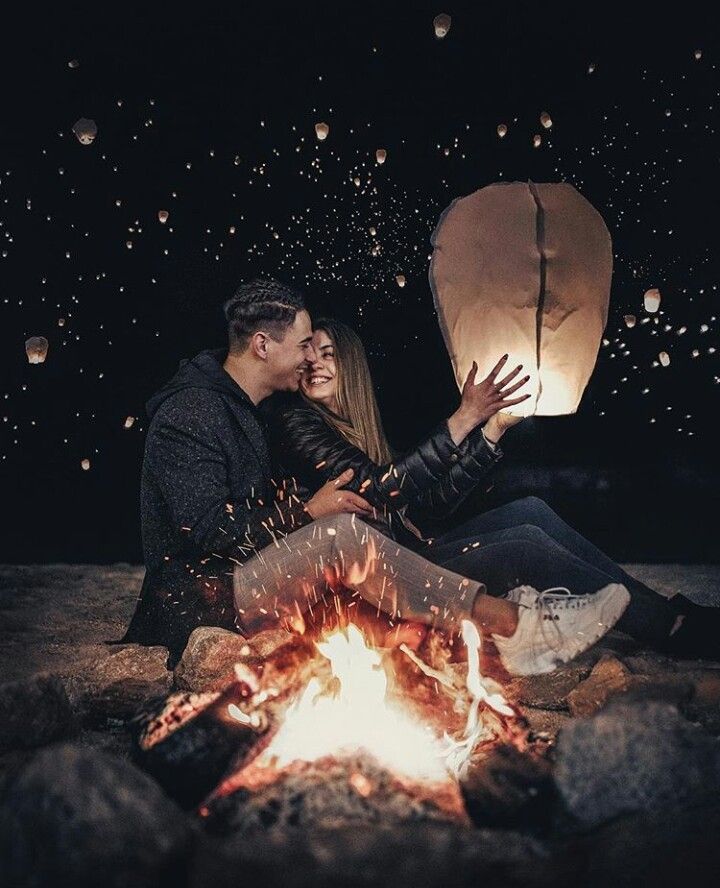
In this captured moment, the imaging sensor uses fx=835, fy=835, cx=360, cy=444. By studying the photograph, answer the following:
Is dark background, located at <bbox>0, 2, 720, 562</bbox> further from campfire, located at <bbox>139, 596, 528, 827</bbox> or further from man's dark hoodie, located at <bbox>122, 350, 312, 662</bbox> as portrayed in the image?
campfire, located at <bbox>139, 596, 528, 827</bbox>

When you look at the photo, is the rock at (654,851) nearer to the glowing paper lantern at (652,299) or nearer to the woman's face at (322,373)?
the woman's face at (322,373)

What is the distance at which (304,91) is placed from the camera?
168 inches

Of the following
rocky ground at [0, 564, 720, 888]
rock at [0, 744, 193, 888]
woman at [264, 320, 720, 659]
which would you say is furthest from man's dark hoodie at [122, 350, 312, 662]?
rock at [0, 744, 193, 888]

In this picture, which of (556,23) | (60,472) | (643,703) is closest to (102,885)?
(643,703)

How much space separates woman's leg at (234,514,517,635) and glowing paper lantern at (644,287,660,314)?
233cm

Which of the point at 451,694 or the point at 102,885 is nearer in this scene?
the point at 102,885

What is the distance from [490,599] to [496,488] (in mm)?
2146

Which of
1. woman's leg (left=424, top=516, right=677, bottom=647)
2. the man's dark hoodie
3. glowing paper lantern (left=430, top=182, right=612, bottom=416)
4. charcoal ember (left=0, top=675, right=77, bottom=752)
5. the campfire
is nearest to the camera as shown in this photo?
the campfire

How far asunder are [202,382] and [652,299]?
2643 mm

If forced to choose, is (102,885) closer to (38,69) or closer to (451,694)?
(451,694)

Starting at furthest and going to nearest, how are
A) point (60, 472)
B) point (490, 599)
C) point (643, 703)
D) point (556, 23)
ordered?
point (60, 472), point (556, 23), point (490, 599), point (643, 703)

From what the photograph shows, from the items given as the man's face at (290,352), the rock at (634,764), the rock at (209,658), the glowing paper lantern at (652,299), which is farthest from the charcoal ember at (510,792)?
the glowing paper lantern at (652,299)

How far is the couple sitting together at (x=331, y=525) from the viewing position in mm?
2963

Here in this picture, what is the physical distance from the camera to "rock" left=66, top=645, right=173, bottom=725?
2.76 m
